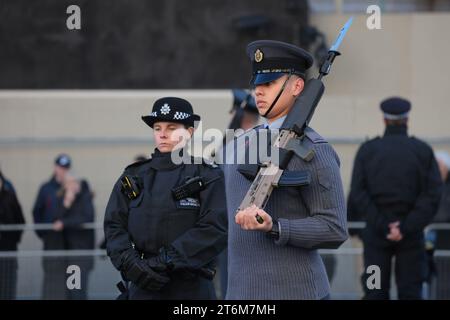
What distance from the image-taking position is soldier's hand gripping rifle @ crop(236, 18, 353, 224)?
472 cm

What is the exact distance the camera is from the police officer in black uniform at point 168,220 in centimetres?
566

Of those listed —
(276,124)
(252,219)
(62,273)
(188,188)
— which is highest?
(276,124)

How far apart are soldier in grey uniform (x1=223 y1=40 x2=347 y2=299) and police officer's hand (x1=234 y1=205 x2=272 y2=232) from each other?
0.26 ft

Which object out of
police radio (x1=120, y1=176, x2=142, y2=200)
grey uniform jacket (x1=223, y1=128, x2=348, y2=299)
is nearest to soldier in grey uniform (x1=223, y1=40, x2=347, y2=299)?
grey uniform jacket (x1=223, y1=128, x2=348, y2=299)

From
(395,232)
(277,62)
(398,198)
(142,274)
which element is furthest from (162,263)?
(398,198)

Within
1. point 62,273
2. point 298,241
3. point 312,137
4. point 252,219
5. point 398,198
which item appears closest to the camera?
point 252,219

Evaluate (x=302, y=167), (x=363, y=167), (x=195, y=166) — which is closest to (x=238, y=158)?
(x=302, y=167)

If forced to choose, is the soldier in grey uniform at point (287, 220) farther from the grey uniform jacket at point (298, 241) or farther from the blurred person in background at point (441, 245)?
the blurred person in background at point (441, 245)

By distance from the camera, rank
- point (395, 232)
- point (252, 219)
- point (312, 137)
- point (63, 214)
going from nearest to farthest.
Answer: point (252, 219) < point (312, 137) < point (395, 232) < point (63, 214)

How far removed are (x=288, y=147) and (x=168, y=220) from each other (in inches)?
46.1

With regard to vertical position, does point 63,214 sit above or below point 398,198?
below

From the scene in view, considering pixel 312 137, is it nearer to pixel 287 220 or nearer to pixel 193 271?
pixel 287 220

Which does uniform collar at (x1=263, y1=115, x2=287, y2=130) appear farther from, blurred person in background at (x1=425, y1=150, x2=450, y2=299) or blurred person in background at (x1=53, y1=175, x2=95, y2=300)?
blurred person in background at (x1=53, y1=175, x2=95, y2=300)

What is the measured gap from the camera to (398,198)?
27.7 feet
